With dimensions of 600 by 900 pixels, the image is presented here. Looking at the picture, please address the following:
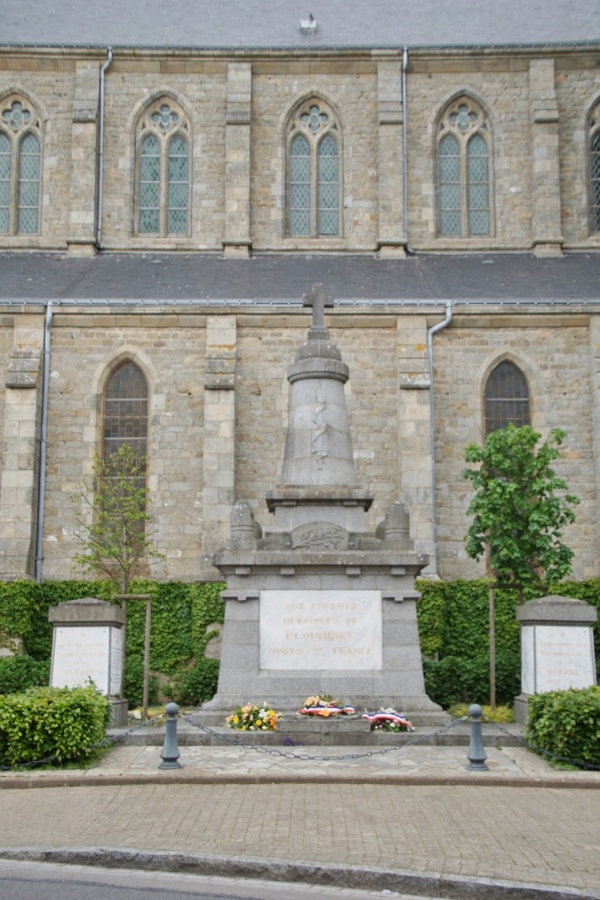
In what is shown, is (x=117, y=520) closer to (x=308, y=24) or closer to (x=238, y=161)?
(x=238, y=161)

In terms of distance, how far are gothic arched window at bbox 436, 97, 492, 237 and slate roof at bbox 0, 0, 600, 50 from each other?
6.46ft

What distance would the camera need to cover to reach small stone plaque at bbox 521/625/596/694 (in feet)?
43.9

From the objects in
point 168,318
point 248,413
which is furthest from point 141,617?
point 168,318

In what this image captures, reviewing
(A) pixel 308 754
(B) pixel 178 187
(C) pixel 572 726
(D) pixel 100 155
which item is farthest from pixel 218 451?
(C) pixel 572 726

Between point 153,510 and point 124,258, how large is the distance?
25.1ft

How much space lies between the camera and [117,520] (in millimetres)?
21312

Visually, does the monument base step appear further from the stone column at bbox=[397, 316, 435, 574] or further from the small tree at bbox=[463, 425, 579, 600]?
the stone column at bbox=[397, 316, 435, 574]

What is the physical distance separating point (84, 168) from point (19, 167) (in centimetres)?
225

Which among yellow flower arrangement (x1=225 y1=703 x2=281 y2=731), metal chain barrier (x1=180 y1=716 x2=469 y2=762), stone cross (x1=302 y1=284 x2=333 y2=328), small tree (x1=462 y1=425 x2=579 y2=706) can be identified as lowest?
metal chain barrier (x1=180 y1=716 x2=469 y2=762)

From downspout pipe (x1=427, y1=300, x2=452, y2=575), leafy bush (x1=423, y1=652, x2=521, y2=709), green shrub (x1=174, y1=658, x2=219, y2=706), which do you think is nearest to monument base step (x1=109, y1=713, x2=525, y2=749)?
leafy bush (x1=423, y1=652, x2=521, y2=709)

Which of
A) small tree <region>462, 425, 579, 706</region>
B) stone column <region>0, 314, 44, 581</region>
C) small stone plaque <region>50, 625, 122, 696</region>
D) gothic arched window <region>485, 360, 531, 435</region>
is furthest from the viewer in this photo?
gothic arched window <region>485, 360, 531, 435</region>

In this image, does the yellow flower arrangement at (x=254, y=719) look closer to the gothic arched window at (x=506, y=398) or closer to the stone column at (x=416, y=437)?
the stone column at (x=416, y=437)

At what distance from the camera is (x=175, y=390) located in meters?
23.8

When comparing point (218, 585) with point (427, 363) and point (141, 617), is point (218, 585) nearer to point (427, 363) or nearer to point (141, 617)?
point (141, 617)
